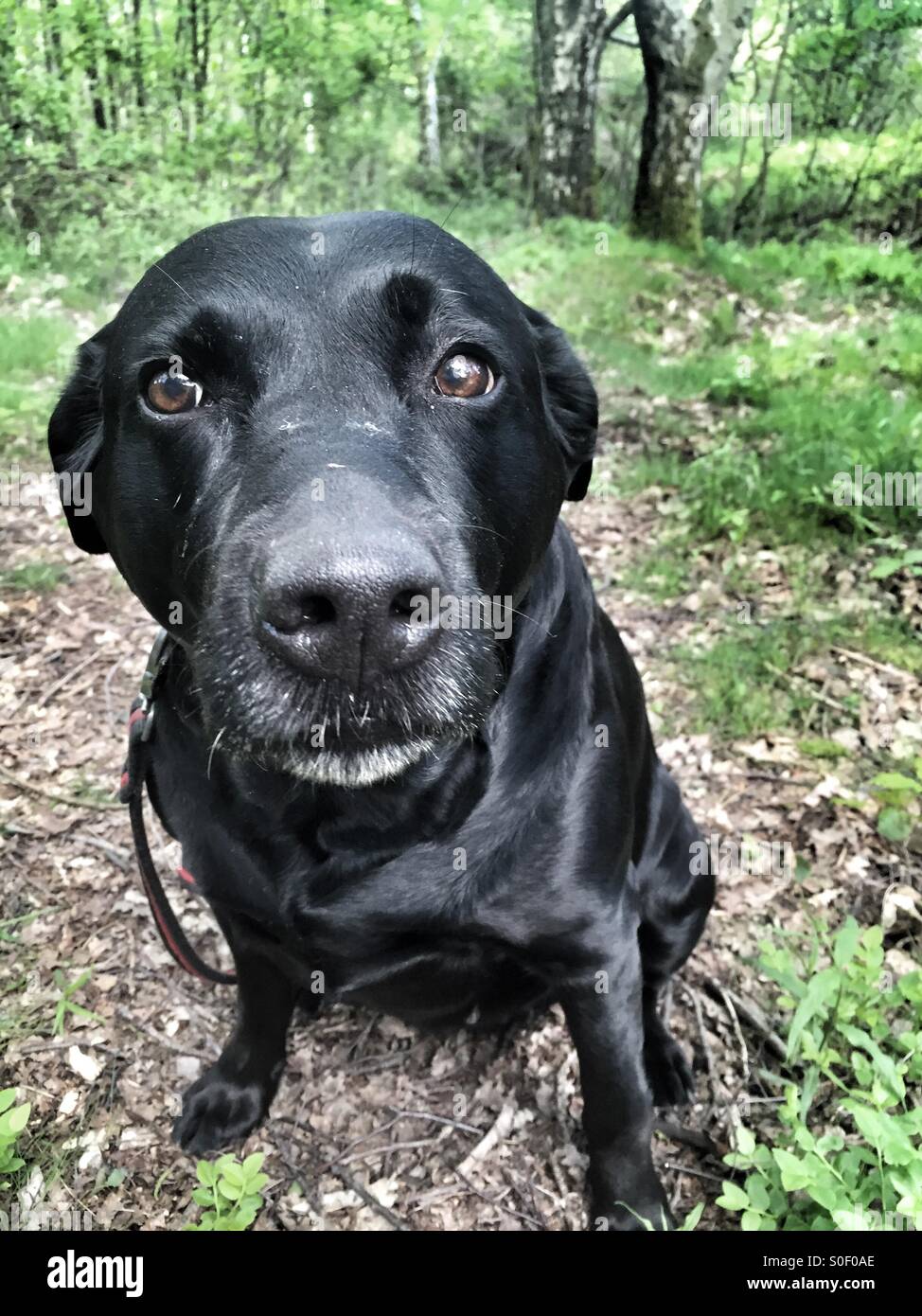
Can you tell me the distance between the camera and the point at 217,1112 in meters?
2.36

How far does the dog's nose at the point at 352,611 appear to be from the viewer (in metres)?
1.21

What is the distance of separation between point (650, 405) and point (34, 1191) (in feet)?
16.6

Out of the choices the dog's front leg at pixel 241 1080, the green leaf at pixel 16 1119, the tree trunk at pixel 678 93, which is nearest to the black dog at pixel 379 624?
the dog's front leg at pixel 241 1080

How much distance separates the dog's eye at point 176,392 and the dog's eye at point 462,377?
0.43 m

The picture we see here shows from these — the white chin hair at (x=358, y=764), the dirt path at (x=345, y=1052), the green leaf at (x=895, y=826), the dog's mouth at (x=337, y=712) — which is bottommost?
the dirt path at (x=345, y=1052)

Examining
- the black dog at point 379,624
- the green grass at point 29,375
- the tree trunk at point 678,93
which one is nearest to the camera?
the black dog at point 379,624

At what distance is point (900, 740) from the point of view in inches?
131

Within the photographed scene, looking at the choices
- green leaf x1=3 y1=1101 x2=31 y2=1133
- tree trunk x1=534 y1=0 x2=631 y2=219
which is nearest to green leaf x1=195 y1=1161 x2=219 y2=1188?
green leaf x1=3 y1=1101 x2=31 y2=1133

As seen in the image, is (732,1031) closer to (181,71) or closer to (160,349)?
(160,349)

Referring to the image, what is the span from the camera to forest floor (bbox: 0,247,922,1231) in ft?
7.45
